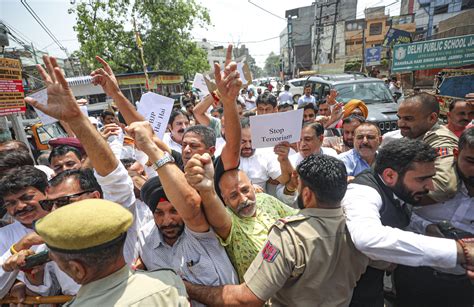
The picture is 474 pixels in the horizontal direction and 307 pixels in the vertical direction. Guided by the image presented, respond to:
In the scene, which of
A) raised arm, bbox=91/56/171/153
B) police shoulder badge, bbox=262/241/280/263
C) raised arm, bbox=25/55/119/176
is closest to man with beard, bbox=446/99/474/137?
police shoulder badge, bbox=262/241/280/263

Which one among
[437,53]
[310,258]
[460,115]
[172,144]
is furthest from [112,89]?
[437,53]

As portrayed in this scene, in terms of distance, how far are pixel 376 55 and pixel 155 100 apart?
A: 22485mm

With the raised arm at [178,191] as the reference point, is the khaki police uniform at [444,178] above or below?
below

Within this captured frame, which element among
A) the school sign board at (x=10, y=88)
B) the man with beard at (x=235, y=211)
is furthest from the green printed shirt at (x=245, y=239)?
the school sign board at (x=10, y=88)

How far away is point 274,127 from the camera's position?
2516 millimetres

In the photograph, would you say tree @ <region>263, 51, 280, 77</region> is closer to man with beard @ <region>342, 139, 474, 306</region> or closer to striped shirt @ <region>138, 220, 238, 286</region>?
man with beard @ <region>342, 139, 474, 306</region>

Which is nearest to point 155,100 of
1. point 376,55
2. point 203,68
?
point 376,55

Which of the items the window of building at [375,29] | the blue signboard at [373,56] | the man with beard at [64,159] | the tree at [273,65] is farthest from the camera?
the tree at [273,65]

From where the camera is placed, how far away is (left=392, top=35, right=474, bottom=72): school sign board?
10.2m

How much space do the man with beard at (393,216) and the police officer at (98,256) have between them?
98 centimetres

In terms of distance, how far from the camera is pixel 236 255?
62.7 inches

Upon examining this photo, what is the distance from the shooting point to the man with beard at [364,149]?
2840 mm

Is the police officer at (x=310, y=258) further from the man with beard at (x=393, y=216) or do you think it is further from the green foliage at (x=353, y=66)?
the green foliage at (x=353, y=66)

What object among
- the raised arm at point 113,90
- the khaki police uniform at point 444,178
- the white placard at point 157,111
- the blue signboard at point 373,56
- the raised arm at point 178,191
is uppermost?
the blue signboard at point 373,56
